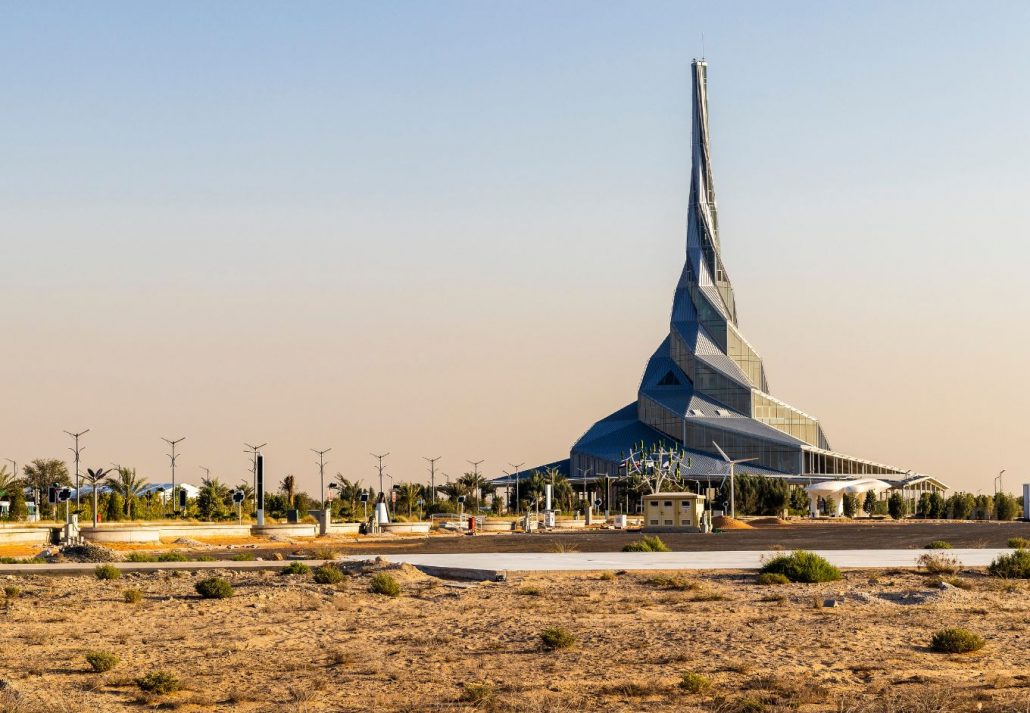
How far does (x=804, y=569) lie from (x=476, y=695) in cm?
1493

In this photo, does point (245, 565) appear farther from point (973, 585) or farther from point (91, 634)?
point (973, 585)

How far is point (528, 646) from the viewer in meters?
22.5

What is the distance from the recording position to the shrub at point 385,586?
99.8 ft

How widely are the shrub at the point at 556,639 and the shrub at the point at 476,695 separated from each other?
11.0 ft

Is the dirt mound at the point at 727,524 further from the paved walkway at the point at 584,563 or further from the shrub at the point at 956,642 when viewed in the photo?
the shrub at the point at 956,642

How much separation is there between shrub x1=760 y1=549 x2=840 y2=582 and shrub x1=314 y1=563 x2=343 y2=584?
413 inches

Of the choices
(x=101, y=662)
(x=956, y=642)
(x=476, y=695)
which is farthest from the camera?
(x=956, y=642)

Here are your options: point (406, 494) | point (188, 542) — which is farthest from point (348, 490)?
A: point (188, 542)

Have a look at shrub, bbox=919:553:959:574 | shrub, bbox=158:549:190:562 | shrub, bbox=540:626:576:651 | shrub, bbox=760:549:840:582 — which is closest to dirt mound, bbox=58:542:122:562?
shrub, bbox=158:549:190:562

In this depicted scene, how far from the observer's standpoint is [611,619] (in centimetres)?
2542

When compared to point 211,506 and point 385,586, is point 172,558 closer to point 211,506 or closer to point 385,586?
point 385,586

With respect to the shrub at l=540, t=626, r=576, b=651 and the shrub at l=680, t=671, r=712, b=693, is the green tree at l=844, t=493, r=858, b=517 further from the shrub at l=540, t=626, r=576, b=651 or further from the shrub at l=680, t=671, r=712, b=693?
the shrub at l=680, t=671, r=712, b=693

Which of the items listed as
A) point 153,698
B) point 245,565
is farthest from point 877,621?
point 245,565

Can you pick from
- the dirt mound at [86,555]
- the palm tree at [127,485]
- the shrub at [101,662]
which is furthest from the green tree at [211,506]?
the shrub at [101,662]
